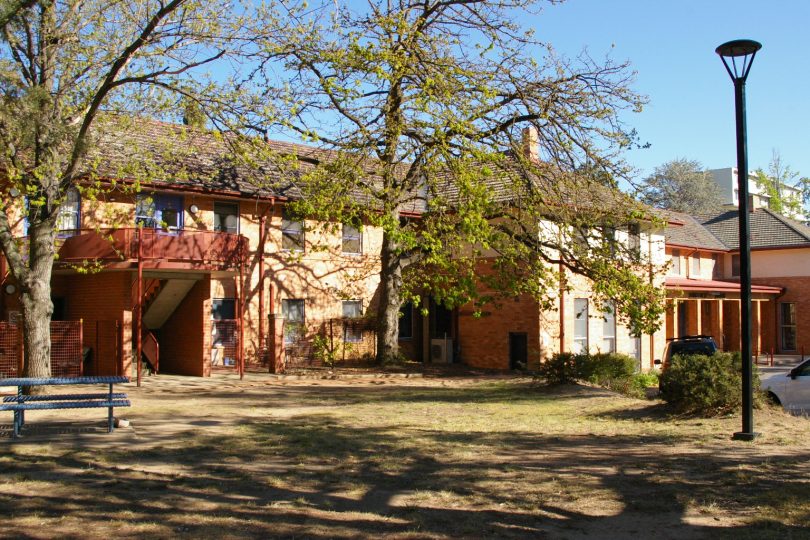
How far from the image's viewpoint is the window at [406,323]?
31.5 meters

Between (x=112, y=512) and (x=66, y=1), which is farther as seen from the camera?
(x=66, y=1)

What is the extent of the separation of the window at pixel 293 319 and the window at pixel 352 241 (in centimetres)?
271

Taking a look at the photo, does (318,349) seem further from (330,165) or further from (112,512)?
(112,512)

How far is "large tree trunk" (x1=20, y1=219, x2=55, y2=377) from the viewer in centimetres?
1636

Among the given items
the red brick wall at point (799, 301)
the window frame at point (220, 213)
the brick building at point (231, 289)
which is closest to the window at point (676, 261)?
the red brick wall at point (799, 301)

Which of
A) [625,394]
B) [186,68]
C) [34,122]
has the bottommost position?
[625,394]

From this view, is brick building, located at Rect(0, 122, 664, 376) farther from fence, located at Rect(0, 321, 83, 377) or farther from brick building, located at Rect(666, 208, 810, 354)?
brick building, located at Rect(666, 208, 810, 354)

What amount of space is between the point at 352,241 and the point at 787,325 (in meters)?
24.8

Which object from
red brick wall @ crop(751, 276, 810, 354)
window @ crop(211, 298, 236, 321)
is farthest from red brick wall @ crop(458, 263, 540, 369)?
red brick wall @ crop(751, 276, 810, 354)

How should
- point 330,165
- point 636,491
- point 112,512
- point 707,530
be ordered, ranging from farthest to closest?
point 330,165 → point 636,491 → point 112,512 → point 707,530

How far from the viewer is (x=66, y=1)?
16.1 m

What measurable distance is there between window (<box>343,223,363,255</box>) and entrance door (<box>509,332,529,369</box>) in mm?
6443

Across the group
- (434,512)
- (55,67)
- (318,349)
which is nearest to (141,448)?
(434,512)

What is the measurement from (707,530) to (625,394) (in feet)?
40.5
